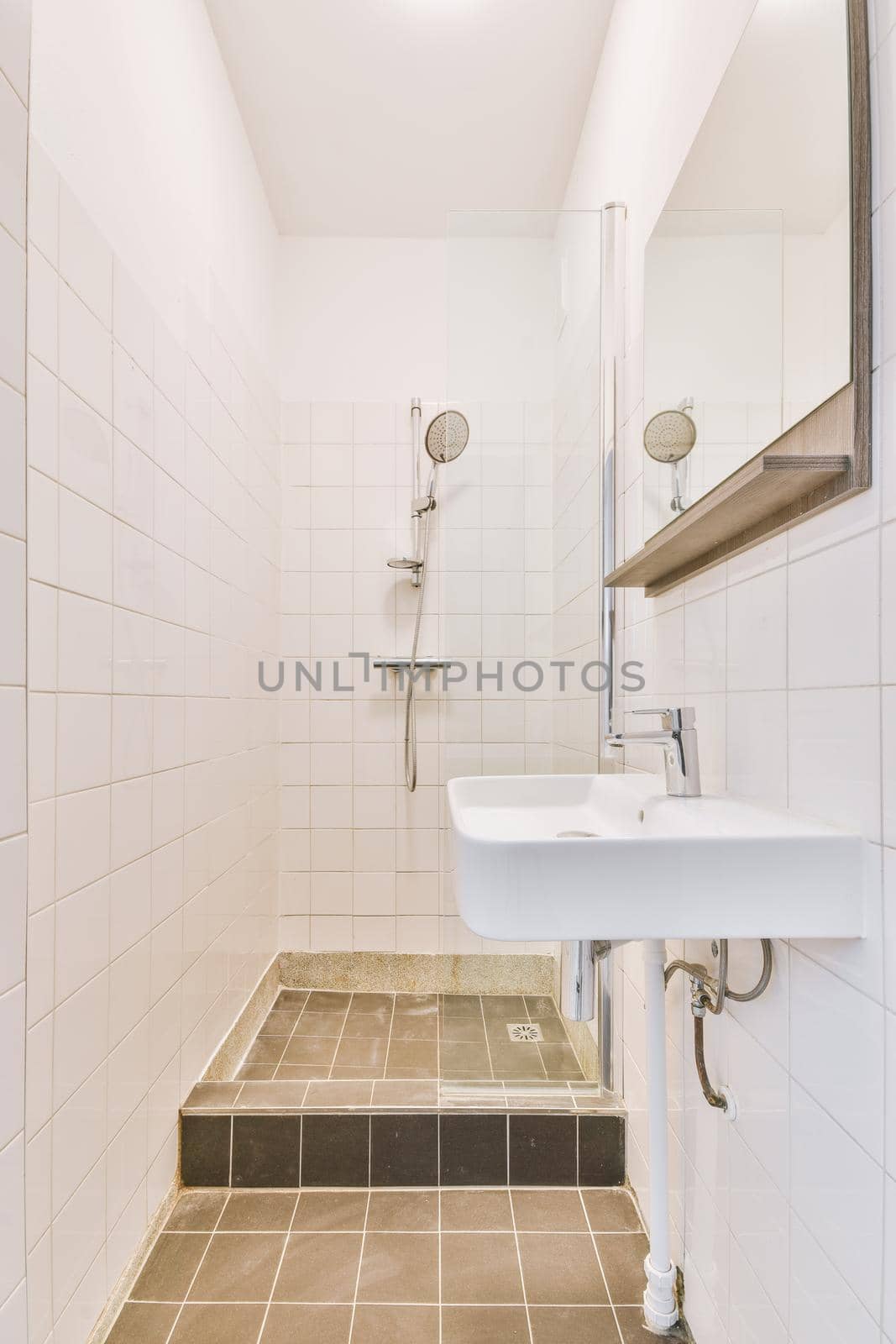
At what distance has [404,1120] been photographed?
1.69 m

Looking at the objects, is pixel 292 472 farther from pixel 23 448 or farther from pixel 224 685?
pixel 23 448

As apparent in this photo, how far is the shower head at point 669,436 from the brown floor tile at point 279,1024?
1.97 m

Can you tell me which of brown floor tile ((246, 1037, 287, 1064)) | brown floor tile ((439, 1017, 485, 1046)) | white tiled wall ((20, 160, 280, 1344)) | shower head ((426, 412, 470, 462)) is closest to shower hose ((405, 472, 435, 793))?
shower head ((426, 412, 470, 462))

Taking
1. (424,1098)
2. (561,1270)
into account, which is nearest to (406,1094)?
(424,1098)

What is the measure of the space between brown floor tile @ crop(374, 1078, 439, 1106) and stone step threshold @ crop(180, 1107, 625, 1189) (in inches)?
0.9

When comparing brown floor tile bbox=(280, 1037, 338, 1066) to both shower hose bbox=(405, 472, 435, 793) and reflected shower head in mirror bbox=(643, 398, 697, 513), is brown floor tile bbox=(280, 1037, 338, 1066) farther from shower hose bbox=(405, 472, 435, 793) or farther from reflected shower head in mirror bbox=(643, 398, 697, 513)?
reflected shower head in mirror bbox=(643, 398, 697, 513)

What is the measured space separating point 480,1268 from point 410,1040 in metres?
0.81

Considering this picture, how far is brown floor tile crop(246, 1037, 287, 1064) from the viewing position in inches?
83.7

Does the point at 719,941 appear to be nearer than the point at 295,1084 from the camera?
Yes

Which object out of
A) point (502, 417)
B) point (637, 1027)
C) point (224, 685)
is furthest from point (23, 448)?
point (637, 1027)

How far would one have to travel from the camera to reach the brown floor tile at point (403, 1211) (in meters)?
1.57

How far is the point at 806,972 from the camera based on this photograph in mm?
891

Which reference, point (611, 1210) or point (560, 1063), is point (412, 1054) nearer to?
point (560, 1063)

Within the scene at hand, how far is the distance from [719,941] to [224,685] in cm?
148
